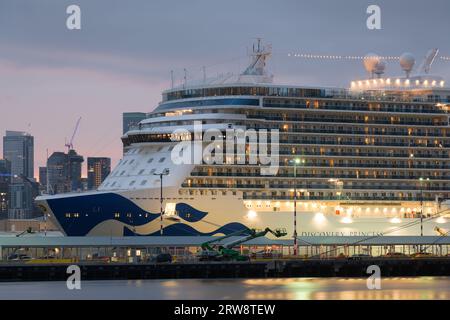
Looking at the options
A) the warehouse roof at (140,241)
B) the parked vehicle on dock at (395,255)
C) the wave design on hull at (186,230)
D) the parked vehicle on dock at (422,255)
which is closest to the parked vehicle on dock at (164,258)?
the warehouse roof at (140,241)

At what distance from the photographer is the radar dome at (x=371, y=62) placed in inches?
4011

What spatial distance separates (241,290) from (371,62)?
125 ft

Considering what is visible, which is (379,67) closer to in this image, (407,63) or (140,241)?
(407,63)

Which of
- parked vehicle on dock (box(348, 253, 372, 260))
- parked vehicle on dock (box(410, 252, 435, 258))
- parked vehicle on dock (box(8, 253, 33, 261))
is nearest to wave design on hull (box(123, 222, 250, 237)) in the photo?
parked vehicle on dock (box(8, 253, 33, 261))

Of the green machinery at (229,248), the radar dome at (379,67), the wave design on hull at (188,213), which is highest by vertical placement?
the radar dome at (379,67)

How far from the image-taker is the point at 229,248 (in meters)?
83.2

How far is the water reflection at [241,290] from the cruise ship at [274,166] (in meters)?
8.74

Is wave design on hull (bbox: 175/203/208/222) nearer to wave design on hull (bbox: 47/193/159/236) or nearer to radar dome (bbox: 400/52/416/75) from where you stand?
wave design on hull (bbox: 47/193/159/236)

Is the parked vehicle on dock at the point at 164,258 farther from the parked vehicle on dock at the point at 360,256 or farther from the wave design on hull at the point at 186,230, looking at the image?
the parked vehicle on dock at the point at 360,256

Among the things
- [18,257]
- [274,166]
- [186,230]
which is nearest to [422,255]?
[274,166]

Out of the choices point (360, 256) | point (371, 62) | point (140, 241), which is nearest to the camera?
point (140, 241)

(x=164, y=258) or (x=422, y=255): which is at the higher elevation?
(x=164, y=258)

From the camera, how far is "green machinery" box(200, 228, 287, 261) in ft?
267

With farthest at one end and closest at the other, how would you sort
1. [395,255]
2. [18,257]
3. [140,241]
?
[395,255] < [18,257] < [140,241]
